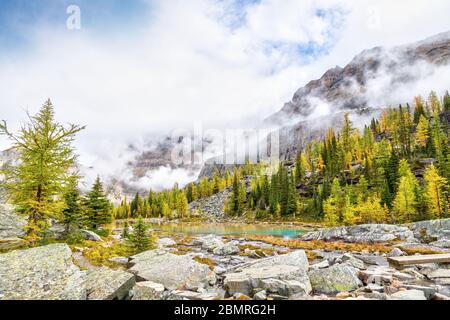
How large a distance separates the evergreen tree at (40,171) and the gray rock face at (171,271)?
793 cm

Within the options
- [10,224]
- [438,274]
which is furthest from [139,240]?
[438,274]

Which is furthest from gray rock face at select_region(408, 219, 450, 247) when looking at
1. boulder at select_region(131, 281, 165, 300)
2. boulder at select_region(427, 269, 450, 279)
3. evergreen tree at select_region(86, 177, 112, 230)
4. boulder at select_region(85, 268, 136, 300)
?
evergreen tree at select_region(86, 177, 112, 230)

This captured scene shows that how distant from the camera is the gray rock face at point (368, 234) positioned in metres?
35.4

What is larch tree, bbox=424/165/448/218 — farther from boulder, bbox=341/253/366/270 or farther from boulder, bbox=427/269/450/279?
boulder, bbox=427/269/450/279

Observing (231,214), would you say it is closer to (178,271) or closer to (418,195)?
(418,195)

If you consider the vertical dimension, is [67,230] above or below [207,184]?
below

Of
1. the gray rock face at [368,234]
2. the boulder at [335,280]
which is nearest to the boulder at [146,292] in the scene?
the boulder at [335,280]

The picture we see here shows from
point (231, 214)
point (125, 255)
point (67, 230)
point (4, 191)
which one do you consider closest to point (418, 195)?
point (125, 255)

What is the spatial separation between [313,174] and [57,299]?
120039 mm

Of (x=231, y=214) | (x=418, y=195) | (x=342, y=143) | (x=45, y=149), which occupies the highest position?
(x=342, y=143)

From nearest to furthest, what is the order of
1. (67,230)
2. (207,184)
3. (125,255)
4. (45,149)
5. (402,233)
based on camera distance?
1. (45,149)
2. (125,255)
3. (67,230)
4. (402,233)
5. (207,184)

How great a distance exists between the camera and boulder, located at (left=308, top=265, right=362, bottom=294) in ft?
36.9

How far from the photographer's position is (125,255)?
766 inches

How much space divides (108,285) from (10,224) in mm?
15324
